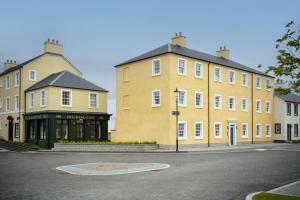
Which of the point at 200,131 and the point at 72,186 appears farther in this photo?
the point at 200,131

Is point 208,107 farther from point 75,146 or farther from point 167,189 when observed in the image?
point 167,189

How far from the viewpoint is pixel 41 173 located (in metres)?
17.2

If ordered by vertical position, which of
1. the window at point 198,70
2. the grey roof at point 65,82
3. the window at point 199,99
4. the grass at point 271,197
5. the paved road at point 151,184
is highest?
the window at point 198,70

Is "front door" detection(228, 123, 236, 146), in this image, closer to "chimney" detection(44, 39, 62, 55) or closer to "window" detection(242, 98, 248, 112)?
"window" detection(242, 98, 248, 112)

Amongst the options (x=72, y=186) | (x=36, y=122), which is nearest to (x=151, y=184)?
(x=72, y=186)

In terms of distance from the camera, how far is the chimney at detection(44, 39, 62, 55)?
1916 inches

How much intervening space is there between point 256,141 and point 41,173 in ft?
119

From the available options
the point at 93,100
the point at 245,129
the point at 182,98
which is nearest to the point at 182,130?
the point at 182,98

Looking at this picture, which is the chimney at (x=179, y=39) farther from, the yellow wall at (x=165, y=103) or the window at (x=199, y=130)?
the window at (x=199, y=130)

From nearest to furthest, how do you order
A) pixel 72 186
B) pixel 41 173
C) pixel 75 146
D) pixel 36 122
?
pixel 72 186, pixel 41 173, pixel 75 146, pixel 36 122

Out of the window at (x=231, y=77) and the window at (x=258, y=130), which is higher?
the window at (x=231, y=77)

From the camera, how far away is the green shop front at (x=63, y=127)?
40750 millimetres

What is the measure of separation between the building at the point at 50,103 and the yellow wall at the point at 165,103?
5.34m

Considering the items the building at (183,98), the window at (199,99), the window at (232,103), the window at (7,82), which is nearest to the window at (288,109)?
the building at (183,98)
